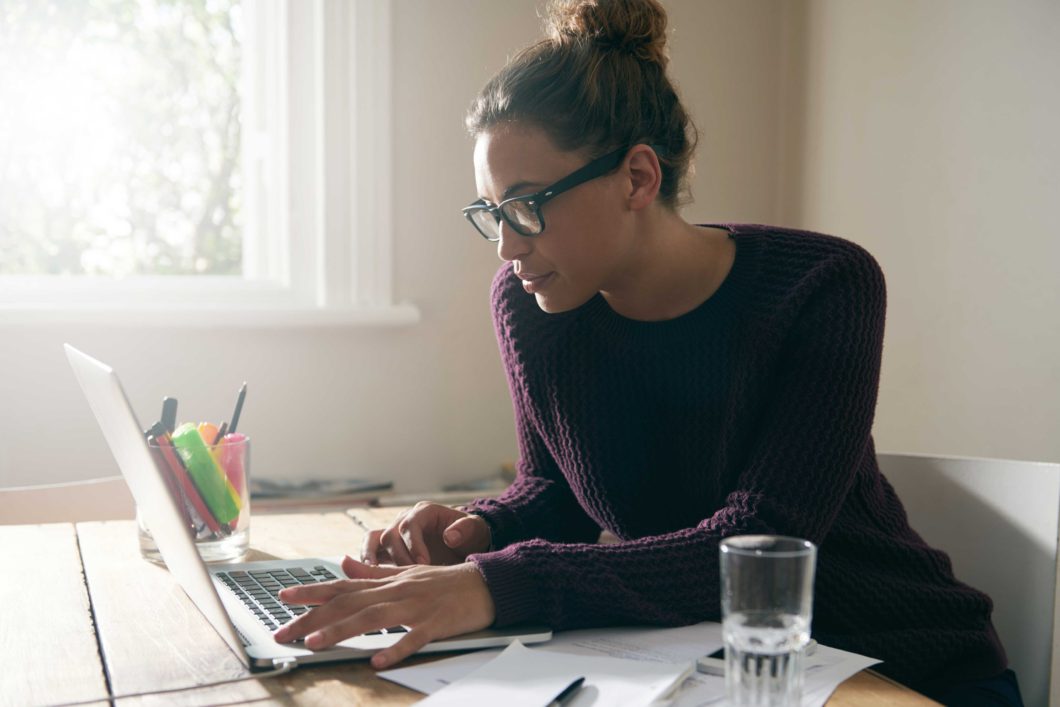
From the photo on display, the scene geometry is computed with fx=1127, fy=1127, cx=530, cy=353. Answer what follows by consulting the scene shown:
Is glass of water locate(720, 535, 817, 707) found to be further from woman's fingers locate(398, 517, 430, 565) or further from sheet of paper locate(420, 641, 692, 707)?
woman's fingers locate(398, 517, 430, 565)

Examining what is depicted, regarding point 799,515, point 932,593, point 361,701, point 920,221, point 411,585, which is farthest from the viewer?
point 920,221

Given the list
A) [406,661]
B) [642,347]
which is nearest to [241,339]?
[642,347]

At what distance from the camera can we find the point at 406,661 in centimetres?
89

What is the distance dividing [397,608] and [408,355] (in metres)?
1.73

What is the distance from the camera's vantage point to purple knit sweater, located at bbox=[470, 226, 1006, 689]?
1010mm

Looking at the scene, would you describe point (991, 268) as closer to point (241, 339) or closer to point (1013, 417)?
point (1013, 417)

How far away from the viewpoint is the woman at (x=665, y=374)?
43.6 inches

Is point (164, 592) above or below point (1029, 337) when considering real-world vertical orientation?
below

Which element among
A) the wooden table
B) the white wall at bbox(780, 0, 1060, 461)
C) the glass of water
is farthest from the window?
the glass of water

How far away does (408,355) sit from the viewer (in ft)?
8.57

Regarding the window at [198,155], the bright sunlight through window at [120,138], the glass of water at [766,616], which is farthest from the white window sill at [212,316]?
the glass of water at [766,616]

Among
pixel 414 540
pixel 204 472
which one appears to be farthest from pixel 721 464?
pixel 204 472

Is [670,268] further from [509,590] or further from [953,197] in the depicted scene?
[953,197]

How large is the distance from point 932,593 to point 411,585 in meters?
0.61
